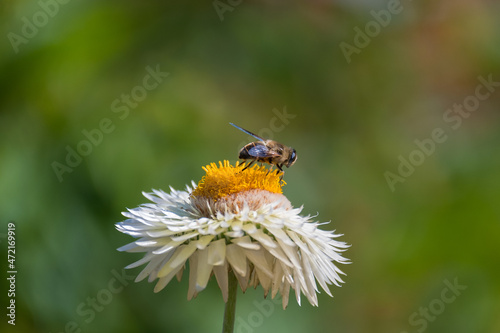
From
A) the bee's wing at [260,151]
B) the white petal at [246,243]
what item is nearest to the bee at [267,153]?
Result: the bee's wing at [260,151]

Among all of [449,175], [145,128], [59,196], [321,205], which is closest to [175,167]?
[145,128]

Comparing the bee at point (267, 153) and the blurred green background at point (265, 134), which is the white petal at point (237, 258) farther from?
Result: the blurred green background at point (265, 134)

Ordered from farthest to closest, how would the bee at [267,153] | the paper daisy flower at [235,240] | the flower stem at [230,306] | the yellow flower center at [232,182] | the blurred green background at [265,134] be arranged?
the blurred green background at [265,134], the bee at [267,153], the yellow flower center at [232,182], the paper daisy flower at [235,240], the flower stem at [230,306]

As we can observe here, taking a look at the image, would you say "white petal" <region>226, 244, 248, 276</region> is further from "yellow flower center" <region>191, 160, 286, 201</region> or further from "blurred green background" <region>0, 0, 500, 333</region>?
"blurred green background" <region>0, 0, 500, 333</region>

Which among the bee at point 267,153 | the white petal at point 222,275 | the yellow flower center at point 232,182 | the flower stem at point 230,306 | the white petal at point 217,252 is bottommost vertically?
the flower stem at point 230,306

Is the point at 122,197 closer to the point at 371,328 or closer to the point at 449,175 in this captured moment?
the point at 371,328

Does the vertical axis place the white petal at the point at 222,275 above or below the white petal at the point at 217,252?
below

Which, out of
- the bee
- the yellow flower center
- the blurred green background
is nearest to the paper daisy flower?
the yellow flower center
